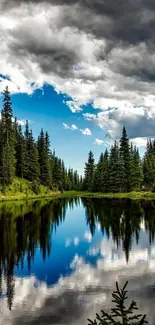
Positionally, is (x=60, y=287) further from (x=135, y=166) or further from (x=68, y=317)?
(x=135, y=166)

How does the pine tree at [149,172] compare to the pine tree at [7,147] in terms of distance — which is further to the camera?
the pine tree at [149,172]

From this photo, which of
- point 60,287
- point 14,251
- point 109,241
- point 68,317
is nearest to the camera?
point 68,317

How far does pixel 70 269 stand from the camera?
2269 centimetres

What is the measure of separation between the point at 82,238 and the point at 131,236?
5233mm

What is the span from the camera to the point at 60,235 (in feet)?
122

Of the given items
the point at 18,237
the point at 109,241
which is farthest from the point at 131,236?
the point at 18,237

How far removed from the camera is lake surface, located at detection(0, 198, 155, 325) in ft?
51.7

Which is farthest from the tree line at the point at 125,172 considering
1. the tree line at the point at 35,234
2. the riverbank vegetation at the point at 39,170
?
the tree line at the point at 35,234

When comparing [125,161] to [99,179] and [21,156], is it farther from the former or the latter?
[21,156]

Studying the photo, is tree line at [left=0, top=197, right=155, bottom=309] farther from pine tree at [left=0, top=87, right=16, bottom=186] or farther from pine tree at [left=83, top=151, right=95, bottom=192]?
pine tree at [left=83, top=151, right=95, bottom=192]

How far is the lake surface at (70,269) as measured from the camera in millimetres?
15766

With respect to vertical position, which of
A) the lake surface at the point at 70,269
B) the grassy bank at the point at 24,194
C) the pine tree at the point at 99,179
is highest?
the pine tree at the point at 99,179

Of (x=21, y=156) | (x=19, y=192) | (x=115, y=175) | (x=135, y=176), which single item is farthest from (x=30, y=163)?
(x=135, y=176)

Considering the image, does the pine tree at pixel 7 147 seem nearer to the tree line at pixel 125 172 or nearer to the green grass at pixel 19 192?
the green grass at pixel 19 192
